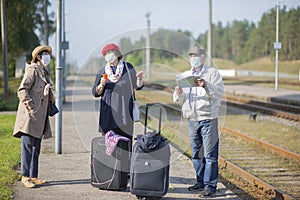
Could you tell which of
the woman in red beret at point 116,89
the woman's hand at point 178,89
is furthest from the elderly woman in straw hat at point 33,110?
the woman's hand at point 178,89

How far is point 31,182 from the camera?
22.8ft

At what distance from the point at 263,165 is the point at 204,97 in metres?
3.78

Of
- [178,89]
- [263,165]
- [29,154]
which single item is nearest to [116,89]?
[178,89]

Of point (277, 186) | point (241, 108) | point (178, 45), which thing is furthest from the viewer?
point (241, 108)

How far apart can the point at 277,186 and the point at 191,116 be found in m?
2.44

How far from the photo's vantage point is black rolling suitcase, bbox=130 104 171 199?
6203 millimetres

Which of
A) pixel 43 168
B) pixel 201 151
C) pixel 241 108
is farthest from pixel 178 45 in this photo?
pixel 241 108

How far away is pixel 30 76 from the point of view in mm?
6715

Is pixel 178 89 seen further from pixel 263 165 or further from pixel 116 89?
pixel 263 165

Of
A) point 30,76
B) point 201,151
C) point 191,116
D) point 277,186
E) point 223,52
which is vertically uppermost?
point 223,52

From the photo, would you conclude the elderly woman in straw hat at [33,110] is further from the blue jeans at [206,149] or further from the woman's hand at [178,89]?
the blue jeans at [206,149]

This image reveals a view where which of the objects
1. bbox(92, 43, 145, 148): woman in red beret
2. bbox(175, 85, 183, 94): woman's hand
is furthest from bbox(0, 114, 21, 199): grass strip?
bbox(175, 85, 183, 94): woman's hand

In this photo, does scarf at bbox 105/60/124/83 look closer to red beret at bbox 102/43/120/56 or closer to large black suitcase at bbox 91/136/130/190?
red beret at bbox 102/43/120/56

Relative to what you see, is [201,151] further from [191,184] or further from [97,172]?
[97,172]
